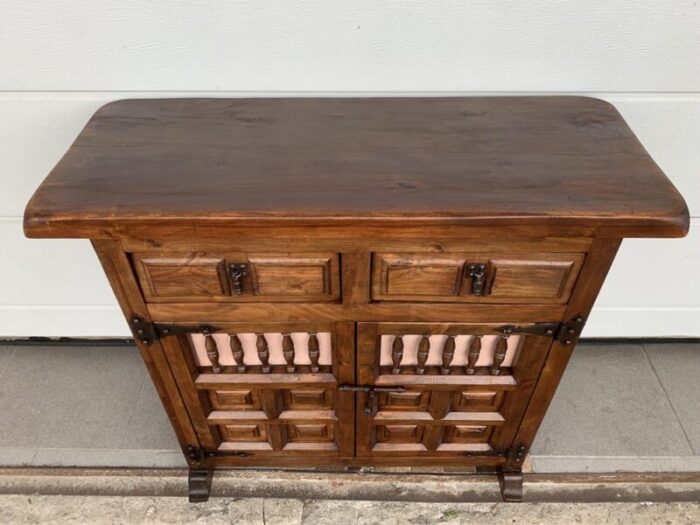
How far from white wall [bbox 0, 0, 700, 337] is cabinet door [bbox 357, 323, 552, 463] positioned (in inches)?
18.7

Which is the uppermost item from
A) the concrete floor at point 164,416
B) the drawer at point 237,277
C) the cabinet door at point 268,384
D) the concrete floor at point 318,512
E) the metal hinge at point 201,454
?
the drawer at point 237,277

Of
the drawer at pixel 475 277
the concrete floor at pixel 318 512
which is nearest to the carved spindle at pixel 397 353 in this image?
the drawer at pixel 475 277

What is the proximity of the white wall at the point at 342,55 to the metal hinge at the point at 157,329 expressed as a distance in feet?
1.48

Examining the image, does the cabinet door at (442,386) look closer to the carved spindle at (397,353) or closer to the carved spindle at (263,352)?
the carved spindle at (397,353)

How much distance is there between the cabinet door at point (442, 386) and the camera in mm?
985

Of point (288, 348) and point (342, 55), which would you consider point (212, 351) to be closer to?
point (288, 348)

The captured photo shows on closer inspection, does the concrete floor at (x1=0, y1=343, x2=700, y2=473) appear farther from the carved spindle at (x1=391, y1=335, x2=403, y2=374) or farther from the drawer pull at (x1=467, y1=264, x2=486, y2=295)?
the drawer pull at (x1=467, y1=264, x2=486, y2=295)

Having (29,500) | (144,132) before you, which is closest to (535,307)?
(144,132)

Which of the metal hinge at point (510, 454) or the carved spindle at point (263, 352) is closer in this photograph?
the carved spindle at point (263, 352)

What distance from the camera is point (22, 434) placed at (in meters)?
1.42

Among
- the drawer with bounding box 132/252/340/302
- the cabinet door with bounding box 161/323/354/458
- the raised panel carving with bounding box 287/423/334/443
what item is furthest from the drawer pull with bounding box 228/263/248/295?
the raised panel carving with bounding box 287/423/334/443

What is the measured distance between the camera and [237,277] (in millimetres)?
832

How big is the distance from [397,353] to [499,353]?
0.62 ft

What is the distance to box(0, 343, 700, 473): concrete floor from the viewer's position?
4.52ft
